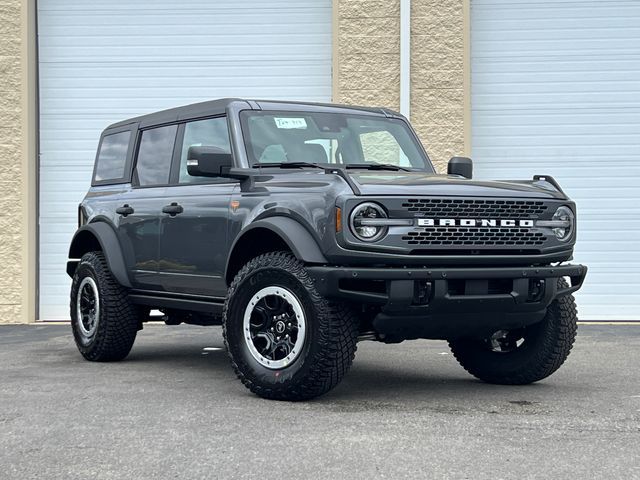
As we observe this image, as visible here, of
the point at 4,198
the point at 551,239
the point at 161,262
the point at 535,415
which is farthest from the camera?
the point at 4,198

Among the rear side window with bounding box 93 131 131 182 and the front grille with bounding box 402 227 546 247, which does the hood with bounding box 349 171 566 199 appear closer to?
the front grille with bounding box 402 227 546 247

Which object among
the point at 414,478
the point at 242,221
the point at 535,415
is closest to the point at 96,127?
the point at 242,221

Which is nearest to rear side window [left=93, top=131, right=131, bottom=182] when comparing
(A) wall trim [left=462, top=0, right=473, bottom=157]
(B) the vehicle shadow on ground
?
(B) the vehicle shadow on ground

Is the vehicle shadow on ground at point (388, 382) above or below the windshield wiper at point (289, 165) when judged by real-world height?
below

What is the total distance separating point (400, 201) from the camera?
5.84m

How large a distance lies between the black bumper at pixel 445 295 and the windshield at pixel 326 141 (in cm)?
132

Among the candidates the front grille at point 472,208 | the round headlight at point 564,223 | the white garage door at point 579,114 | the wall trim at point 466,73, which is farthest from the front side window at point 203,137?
the white garage door at point 579,114

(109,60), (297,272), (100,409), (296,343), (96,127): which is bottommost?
(100,409)

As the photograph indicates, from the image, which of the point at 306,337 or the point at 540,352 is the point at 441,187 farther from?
the point at 540,352

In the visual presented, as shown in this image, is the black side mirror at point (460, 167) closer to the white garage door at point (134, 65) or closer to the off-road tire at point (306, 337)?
the off-road tire at point (306, 337)

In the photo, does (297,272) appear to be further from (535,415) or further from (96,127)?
(96,127)

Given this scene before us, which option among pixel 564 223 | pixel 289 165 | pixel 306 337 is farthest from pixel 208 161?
pixel 564 223

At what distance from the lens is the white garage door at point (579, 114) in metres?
12.8

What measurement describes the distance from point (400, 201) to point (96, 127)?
834 cm
